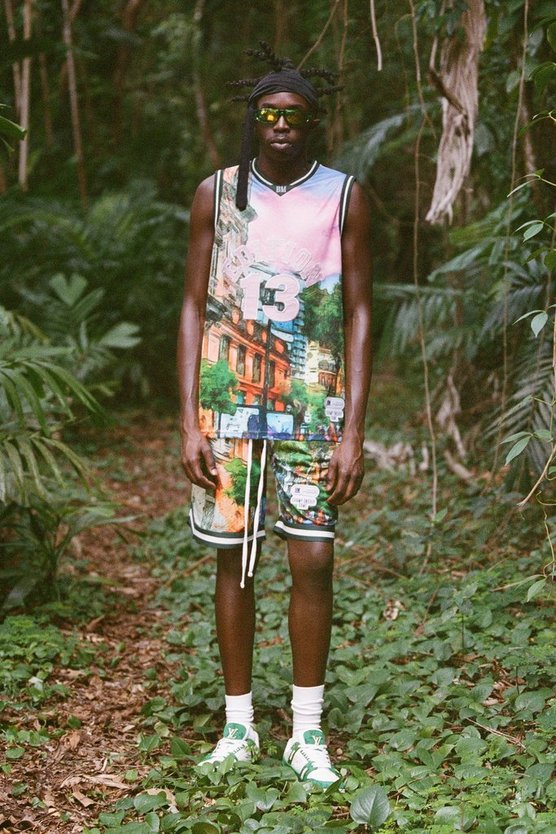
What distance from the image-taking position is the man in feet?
8.32

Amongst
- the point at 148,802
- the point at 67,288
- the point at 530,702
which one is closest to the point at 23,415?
the point at 148,802

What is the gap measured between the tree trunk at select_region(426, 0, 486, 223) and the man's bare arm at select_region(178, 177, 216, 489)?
1.39 m

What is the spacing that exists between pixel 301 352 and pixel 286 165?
52cm

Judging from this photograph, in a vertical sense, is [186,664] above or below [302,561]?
below

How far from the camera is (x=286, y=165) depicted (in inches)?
101

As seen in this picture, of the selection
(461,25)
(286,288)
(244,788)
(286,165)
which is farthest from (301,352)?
(461,25)

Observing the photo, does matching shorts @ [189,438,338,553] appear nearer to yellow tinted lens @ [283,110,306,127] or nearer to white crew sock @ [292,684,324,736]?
white crew sock @ [292,684,324,736]

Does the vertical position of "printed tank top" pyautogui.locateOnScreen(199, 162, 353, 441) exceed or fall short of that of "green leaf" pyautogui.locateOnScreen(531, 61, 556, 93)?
it falls short

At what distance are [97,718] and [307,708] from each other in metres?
0.80

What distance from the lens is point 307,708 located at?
2.60 metres

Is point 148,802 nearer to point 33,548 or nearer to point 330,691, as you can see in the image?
point 330,691

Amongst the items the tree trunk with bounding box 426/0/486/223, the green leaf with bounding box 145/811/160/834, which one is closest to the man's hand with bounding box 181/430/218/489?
the green leaf with bounding box 145/811/160/834

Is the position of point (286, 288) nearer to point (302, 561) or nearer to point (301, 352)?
point (301, 352)

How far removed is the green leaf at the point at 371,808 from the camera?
221 centimetres
